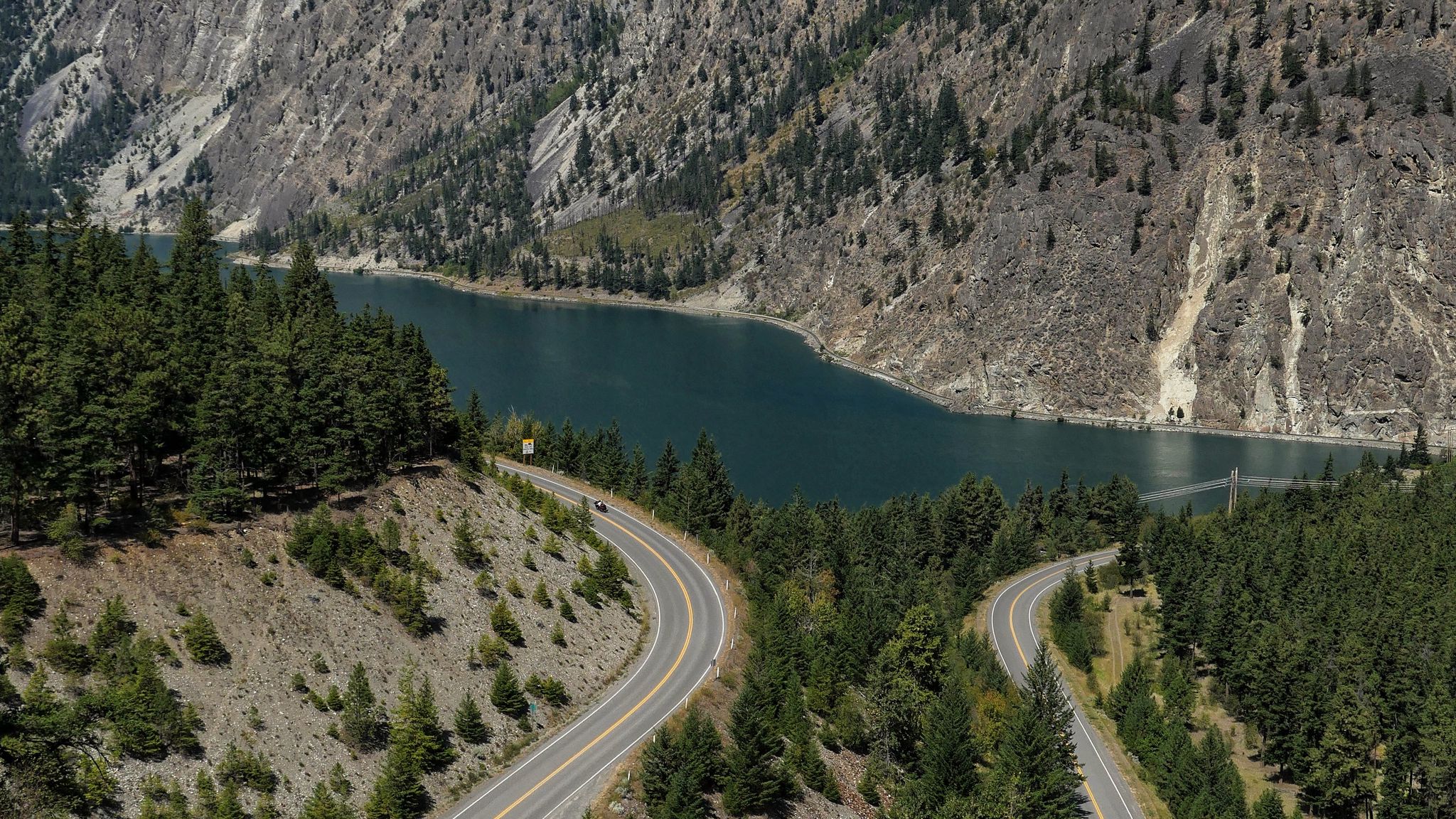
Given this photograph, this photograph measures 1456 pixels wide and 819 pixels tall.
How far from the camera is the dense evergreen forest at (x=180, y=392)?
163 feet

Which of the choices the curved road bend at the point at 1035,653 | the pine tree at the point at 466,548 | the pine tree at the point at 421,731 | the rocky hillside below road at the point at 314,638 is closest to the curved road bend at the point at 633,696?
the rocky hillside below road at the point at 314,638

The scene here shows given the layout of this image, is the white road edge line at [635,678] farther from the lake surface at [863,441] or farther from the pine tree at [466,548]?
the lake surface at [863,441]

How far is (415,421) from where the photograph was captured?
73.6 meters

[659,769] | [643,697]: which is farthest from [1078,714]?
[659,769]

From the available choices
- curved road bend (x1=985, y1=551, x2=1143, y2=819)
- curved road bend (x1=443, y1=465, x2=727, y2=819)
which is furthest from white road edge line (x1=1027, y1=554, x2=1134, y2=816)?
curved road bend (x1=443, y1=465, x2=727, y2=819)

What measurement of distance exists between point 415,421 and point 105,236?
4094 cm

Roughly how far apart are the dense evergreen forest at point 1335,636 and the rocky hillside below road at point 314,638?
161 ft

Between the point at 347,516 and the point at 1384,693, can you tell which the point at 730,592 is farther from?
the point at 1384,693

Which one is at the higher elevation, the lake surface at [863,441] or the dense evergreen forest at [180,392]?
the dense evergreen forest at [180,392]

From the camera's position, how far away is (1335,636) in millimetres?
85688

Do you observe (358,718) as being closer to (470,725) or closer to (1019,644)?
(470,725)

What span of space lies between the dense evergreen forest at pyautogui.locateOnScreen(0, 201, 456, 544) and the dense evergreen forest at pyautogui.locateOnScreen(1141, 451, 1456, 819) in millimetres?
66378

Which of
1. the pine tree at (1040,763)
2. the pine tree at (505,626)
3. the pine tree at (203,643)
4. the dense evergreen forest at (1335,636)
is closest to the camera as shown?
the pine tree at (203,643)

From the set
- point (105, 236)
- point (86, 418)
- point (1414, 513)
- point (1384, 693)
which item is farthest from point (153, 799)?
point (1414, 513)
